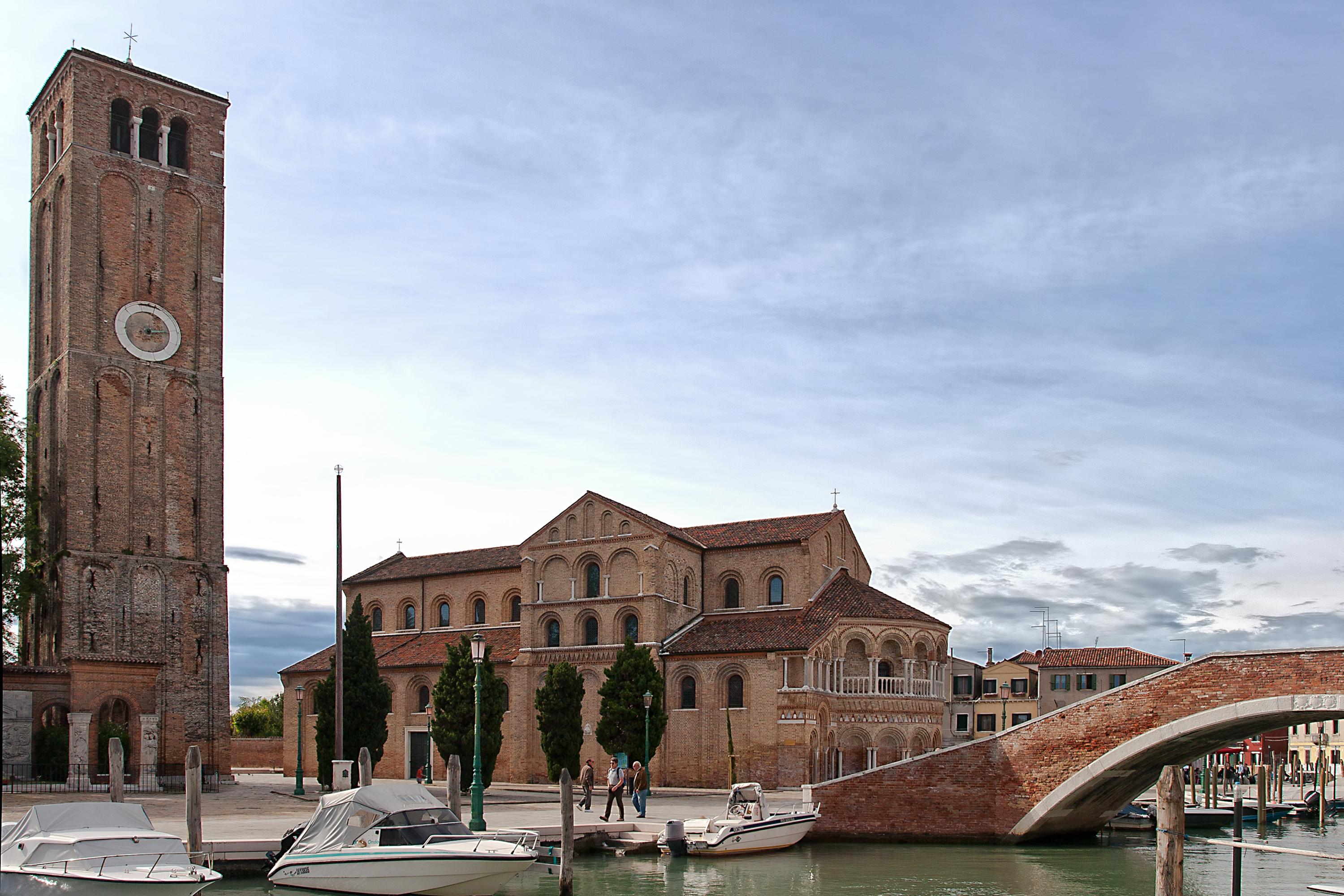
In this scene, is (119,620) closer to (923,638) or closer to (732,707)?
(732,707)

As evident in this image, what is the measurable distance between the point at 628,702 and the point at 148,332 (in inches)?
886

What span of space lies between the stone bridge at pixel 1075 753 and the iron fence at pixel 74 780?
20.1 meters

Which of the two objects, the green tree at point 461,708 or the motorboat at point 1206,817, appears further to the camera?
the green tree at point 461,708

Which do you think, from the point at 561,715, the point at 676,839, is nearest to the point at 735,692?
the point at 561,715

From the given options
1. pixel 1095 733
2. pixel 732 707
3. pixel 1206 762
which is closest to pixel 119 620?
pixel 732 707

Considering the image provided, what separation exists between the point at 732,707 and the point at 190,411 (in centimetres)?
2308

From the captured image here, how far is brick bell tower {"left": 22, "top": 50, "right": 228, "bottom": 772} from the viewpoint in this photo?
43.5 metres

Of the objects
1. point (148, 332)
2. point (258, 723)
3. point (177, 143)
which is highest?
point (177, 143)

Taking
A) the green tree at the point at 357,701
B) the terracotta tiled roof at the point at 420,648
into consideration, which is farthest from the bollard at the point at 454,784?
the terracotta tiled roof at the point at 420,648

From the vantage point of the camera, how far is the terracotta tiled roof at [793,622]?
144 ft

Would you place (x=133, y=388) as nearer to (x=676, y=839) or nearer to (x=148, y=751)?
(x=148, y=751)

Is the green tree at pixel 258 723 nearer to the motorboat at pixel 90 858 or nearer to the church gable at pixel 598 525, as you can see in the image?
the church gable at pixel 598 525

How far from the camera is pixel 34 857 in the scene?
17.4 metres

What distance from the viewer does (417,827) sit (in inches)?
802
